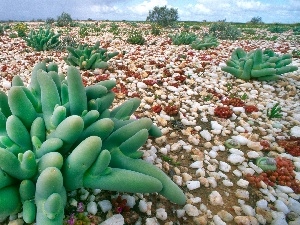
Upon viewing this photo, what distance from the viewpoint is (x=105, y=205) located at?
2.30 metres

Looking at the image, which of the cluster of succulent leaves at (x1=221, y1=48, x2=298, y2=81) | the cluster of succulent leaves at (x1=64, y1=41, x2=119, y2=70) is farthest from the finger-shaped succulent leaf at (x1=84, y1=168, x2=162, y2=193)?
the cluster of succulent leaves at (x1=221, y1=48, x2=298, y2=81)

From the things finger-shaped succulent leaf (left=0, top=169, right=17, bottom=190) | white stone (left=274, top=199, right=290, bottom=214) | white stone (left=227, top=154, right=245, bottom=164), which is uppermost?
finger-shaped succulent leaf (left=0, top=169, right=17, bottom=190)

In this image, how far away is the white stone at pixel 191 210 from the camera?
2516 mm

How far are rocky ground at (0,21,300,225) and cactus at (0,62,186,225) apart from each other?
297 mm

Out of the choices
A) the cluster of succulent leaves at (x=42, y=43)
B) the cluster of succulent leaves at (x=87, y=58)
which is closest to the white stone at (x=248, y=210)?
the cluster of succulent leaves at (x=87, y=58)

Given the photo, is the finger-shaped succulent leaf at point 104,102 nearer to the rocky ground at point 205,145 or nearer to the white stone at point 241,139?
the rocky ground at point 205,145

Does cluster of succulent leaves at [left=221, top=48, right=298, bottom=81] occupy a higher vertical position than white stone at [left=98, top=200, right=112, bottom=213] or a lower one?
higher

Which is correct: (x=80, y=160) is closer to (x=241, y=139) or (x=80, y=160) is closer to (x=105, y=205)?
(x=105, y=205)

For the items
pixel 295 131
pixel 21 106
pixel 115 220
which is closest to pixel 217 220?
pixel 115 220

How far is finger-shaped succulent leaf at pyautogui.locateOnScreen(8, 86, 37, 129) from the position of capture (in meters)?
2.12

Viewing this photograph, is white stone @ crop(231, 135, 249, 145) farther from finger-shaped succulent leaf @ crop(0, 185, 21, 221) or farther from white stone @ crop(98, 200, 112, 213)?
finger-shaped succulent leaf @ crop(0, 185, 21, 221)

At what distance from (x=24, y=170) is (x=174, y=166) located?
1.67 metres

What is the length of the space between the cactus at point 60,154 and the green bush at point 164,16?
724 inches

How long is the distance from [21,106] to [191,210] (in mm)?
1709
